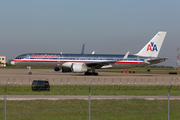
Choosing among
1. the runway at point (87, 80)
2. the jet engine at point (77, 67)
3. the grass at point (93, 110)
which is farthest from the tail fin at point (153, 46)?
the grass at point (93, 110)

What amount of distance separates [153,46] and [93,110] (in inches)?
1741

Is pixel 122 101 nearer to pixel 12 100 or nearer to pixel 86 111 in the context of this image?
pixel 86 111

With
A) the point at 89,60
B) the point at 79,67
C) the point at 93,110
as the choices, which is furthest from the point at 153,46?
the point at 93,110

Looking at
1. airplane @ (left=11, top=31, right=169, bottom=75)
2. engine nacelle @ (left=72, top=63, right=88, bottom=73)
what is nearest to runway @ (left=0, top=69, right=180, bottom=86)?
engine nacelle @ (left=72, top=63, right=88, bottom=73)

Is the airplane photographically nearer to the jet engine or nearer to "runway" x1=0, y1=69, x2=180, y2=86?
the jet engine

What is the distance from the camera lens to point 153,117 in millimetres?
14148

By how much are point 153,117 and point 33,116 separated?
7145 millimetres

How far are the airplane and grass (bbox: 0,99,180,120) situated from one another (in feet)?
103

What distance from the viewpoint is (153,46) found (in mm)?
56844

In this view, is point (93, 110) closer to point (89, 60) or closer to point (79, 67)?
point (79, 67)

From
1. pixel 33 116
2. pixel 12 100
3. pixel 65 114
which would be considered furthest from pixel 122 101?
pixel 12 100

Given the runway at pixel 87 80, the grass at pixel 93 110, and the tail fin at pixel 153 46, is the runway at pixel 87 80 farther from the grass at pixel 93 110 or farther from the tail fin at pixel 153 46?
the grass at pixel 93 110

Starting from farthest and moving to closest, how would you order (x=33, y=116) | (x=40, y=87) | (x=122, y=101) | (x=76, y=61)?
(x=76, y=61) < (x=40, y=87) < (x=122, y=101) < (x=33, y=116)

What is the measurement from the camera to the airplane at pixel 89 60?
50812mm
